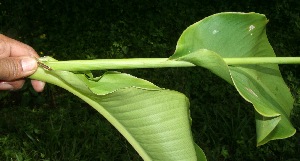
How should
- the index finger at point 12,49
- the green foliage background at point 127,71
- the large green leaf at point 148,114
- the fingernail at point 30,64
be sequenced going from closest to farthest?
1. the large green leaf at point 148,114
2. the fingernail at point 30,64
3. the index finger at point 12,49
4. the green foliage background at point 127,71

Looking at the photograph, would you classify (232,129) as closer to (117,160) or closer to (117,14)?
(117,160)

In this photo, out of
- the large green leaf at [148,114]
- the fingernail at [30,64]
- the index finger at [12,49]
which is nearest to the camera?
the large green leaf at [148,114]

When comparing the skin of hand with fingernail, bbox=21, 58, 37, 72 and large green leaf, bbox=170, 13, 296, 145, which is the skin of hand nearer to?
fingernail, bbox=21, 58, 37, 72

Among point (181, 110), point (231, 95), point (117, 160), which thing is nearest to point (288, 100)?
point (181, 110)

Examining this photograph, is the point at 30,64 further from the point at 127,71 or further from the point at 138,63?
the point at 127,71

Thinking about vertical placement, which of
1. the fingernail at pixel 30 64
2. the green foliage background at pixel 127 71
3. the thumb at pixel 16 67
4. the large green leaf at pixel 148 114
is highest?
the fingernail at pixel 30 64

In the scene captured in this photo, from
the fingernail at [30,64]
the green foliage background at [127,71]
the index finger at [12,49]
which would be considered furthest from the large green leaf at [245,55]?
the green foliage background at [127,71]

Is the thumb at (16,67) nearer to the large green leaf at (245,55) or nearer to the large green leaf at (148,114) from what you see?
the large green leaf at (148,114)
